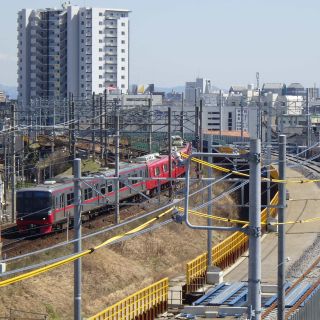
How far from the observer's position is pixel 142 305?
1389cm

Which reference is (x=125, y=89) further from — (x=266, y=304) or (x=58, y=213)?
(x=266, y=304)

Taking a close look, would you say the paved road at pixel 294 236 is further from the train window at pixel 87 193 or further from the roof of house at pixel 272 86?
the roof of house at pixel 272 86

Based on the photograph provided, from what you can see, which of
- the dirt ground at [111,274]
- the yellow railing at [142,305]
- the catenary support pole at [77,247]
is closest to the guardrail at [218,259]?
the dirt ground at [111,274]

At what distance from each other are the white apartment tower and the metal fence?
210 ft

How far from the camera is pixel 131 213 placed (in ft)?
75.7

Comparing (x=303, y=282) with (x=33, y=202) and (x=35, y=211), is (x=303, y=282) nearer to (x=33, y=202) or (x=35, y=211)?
(x=35, y=211)

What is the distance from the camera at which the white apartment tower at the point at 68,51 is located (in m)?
77.4

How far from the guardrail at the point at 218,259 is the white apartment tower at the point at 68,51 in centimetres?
5652

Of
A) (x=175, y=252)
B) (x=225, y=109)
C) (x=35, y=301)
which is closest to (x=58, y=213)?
(x=175, y=252)

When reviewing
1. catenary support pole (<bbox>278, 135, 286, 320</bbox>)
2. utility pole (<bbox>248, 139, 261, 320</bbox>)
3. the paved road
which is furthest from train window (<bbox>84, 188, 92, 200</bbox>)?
utility pole (<bbox>248, 139, 261, 320</bbox>)

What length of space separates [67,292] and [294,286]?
14.2ft

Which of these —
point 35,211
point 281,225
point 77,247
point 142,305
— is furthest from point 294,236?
point 77,247

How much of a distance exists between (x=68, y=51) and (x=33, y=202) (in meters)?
58.7

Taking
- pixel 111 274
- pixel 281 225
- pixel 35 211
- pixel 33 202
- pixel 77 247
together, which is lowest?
pixel 111 274
